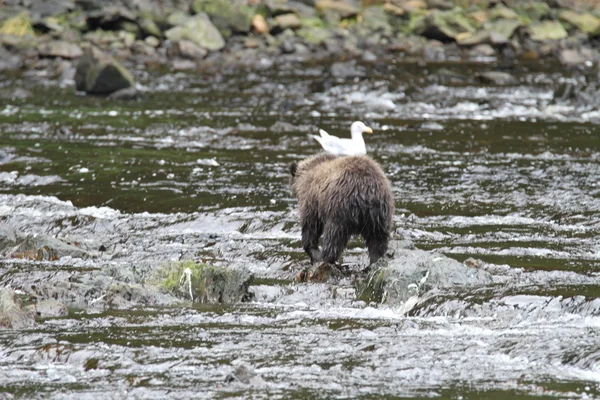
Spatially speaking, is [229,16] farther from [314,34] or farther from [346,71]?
[346,71]

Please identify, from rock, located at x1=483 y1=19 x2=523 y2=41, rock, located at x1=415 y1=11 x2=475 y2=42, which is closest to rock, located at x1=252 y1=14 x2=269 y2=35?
rock, located at x1=415 y1=11 x2=475 y2=42

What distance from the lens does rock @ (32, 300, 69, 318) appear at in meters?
7.89

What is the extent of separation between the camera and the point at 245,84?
25.5 meters

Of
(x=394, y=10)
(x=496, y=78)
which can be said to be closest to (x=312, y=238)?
(x=496, y=78)

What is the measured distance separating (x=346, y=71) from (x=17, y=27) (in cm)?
1248

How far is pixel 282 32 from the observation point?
3556 cm

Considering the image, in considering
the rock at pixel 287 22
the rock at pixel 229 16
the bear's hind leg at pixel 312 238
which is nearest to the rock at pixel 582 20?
the rock at pixel 287 22

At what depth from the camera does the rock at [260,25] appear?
3512cm

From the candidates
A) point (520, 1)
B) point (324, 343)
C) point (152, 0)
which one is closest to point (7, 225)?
point (324, 343)

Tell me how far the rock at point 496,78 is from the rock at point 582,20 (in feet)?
36.9

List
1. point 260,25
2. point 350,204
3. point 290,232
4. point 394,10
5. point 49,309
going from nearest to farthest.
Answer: point 49,309
point 350,204
point 290,232
point 260,25
point 394,10

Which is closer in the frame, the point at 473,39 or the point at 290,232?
the point at 290,232

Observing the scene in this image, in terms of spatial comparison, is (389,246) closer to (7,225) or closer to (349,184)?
(349,184)

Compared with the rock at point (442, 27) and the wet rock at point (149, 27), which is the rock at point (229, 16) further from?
the rock at point (442, 27)
